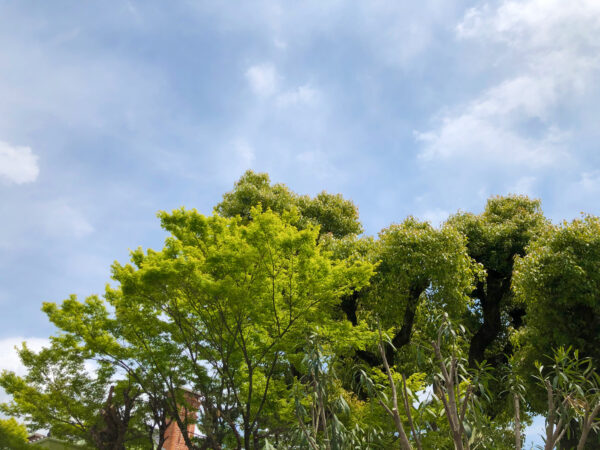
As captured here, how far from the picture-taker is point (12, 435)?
2130 cm

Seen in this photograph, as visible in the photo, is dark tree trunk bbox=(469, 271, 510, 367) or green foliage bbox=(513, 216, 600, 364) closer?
green foliage bbox=(513, 216, 600, 364)

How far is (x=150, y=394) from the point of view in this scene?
1741 centimetres

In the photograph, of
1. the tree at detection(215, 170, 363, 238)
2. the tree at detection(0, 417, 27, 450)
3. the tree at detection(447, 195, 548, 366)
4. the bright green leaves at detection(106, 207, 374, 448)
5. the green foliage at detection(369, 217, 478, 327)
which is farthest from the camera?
the tree at detection(215, 170, 363, 238)

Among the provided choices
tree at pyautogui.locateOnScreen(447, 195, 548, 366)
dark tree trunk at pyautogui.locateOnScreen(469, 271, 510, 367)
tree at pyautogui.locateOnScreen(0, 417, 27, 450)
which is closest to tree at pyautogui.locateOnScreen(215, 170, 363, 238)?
tree at pyautogui.locateOnScreen(447, 195, 548, 366)

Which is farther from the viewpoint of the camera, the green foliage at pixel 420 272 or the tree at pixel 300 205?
the tree at pixel 300 205

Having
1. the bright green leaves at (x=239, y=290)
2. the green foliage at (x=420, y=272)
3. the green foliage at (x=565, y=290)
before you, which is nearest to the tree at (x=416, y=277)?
the green foliage at (x=420, y=272)

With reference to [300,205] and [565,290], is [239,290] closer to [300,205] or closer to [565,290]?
[565,290]

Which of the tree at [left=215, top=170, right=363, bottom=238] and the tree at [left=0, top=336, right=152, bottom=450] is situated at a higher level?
the tree at [left=215, top=170, right=363, bottom=238]

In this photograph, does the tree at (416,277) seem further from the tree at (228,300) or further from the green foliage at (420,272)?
the tree at (228,300)

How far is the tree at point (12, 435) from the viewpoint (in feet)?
68.8

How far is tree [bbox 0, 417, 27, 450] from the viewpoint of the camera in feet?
68.8

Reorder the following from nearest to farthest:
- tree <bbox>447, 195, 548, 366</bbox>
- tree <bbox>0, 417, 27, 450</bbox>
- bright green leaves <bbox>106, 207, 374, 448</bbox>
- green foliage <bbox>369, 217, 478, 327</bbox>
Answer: bright green leaves <bbox>106, 207, 374, 448</bbox>
green foliage <bbox>369, 217, 478, 327</bbox>
tree <bbox>447, 195, 548, 366</bbox>
tree <bbox>0, 417, 27, 450</bbox>

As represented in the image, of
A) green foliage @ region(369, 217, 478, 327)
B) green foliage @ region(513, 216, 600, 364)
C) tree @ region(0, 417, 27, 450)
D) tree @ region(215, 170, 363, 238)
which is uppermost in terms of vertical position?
tree @ region(215, 170, 363, 238)

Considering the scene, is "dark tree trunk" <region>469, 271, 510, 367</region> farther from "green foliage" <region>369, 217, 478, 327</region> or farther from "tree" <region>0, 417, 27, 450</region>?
"tree" <region>0, 417, 27, 450</region>
